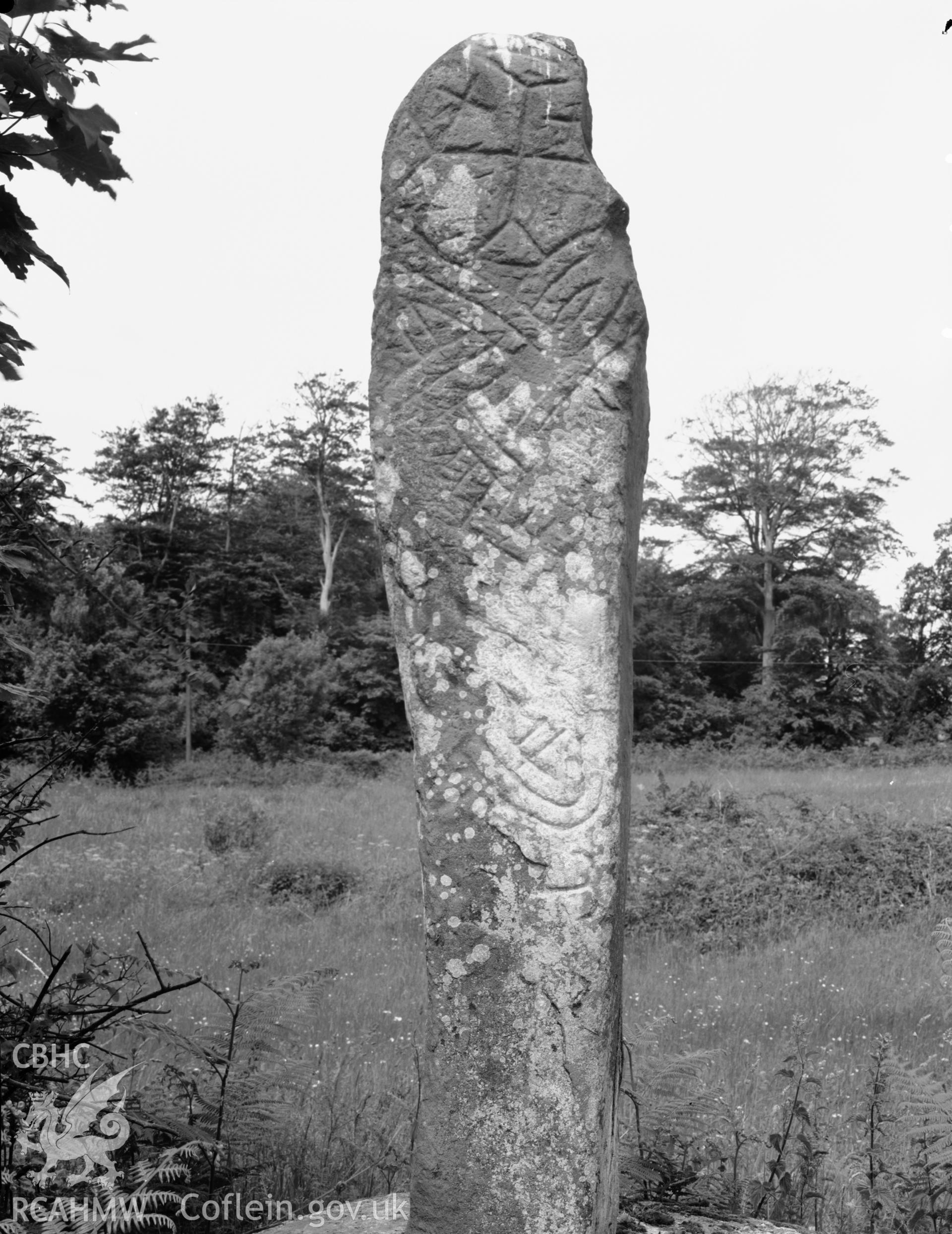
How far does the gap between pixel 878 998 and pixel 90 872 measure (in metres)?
7.85

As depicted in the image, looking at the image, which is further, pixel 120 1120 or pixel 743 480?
→ pixel 743 480

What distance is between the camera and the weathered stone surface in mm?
3268

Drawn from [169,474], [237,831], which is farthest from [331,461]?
[237,831]

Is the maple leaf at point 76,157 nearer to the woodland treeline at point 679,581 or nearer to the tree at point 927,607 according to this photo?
the woodland treeline at point 679,581

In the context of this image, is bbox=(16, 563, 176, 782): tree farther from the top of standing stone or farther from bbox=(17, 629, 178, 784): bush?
the top of standing stone

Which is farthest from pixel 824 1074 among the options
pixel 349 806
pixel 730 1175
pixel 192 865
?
pixel 349 806

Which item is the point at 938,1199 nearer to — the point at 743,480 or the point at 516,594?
the point at 516,594

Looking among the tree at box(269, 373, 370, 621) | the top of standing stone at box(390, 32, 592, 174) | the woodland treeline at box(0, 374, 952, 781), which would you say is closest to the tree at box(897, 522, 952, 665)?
the woodland treeline at box(0, 374, 952, 781)

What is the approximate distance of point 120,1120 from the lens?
344 centimetres

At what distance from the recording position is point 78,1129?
11.1 ft

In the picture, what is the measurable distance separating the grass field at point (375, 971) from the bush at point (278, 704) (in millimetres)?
10601

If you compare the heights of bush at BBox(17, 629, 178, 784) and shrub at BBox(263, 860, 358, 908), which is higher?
bush at BBox(17, 629, 178, 784)

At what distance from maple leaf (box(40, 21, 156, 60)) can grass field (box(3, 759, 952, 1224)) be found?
2.75m

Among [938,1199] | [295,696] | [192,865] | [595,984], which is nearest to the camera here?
[595,984]
